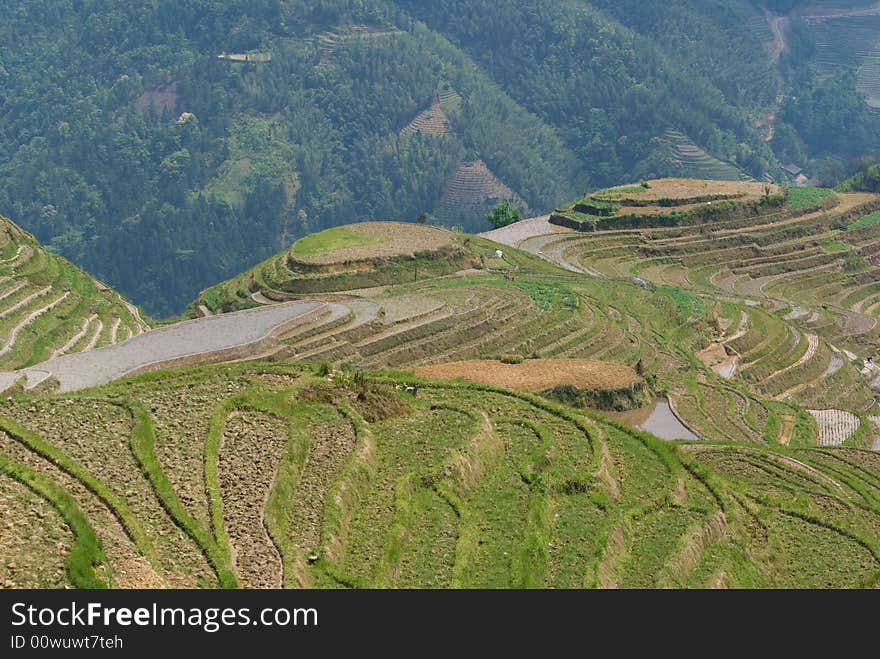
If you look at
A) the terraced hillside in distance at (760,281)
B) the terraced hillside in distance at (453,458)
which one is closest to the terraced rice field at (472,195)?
the terraced hillside in distance at (760,281)

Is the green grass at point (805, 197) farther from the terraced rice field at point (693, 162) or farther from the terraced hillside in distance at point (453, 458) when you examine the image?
the terraced rice field at point (693, 162)

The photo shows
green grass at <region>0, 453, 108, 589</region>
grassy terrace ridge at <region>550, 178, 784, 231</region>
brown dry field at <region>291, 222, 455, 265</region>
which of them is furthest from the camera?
grassy terrace ridge at <region>550, 178, 784, 231</region>

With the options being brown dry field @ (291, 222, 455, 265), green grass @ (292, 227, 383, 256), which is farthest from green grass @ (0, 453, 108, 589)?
green grass @ (292, 227, 383, 256)

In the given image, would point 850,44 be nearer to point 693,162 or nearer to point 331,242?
point 693,162

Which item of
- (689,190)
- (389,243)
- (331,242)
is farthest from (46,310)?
(689,190)

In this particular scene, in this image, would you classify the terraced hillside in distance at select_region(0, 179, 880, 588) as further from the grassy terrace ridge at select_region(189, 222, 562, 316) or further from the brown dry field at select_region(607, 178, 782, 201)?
the brown dry field at select_region(607, 178, 782, 201)

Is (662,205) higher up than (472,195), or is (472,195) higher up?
(662,205)
